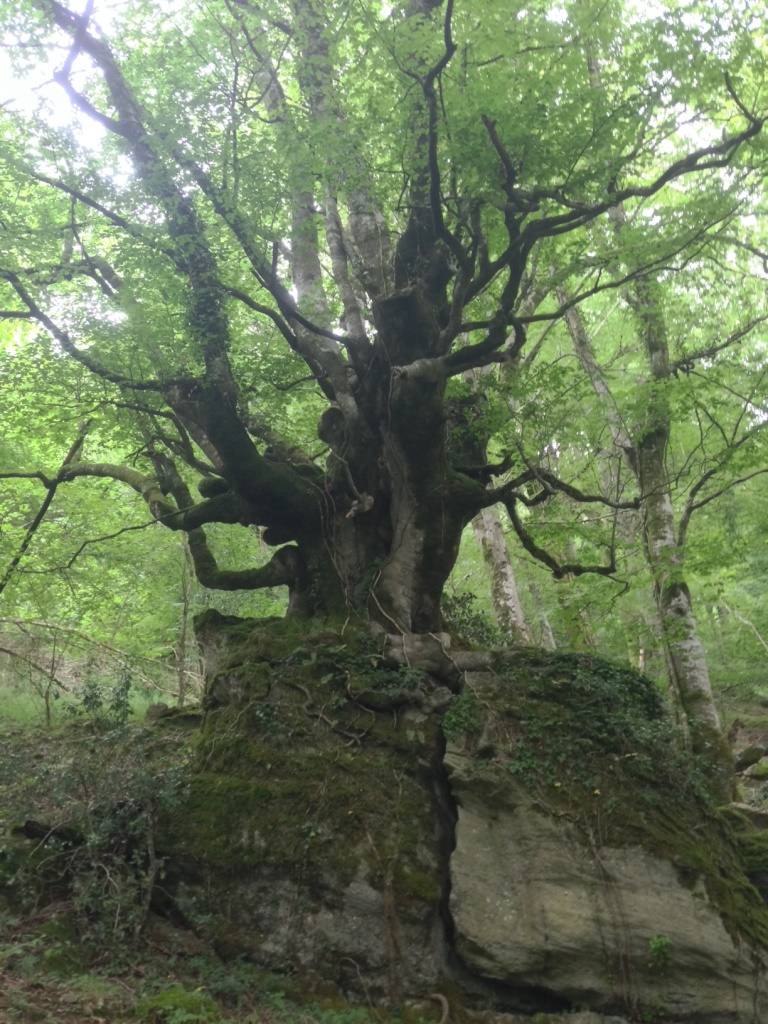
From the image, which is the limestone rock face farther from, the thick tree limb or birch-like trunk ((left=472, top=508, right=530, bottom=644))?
the thick tree limb

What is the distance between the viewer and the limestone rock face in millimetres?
5012

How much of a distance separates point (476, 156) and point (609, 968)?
22.0 feet

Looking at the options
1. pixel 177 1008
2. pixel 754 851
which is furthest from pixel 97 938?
pixel 754 851

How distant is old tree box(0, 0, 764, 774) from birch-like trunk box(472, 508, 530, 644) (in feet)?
7.71

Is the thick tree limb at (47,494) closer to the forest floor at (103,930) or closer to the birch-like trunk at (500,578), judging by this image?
the forest floor at (103,930)

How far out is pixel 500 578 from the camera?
11.2m

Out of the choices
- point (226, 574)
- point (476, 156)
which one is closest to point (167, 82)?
point (476, 156)

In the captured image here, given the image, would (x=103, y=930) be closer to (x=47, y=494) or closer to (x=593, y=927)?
(x=593, y=927)

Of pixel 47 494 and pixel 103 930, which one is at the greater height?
pixel 47 494

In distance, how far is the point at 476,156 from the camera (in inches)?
242

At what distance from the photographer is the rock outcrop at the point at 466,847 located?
199 inches

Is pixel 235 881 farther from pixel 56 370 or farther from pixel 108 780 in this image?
pixel 56 370

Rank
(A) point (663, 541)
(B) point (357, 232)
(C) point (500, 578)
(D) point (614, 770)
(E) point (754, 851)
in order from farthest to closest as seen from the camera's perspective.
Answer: (C) point (500, 578) → (A) point (663, 541) → (B) point (357, 232) → (E) point (754, 851) → (D) point (614, 770)

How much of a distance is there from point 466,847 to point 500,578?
598 cm
